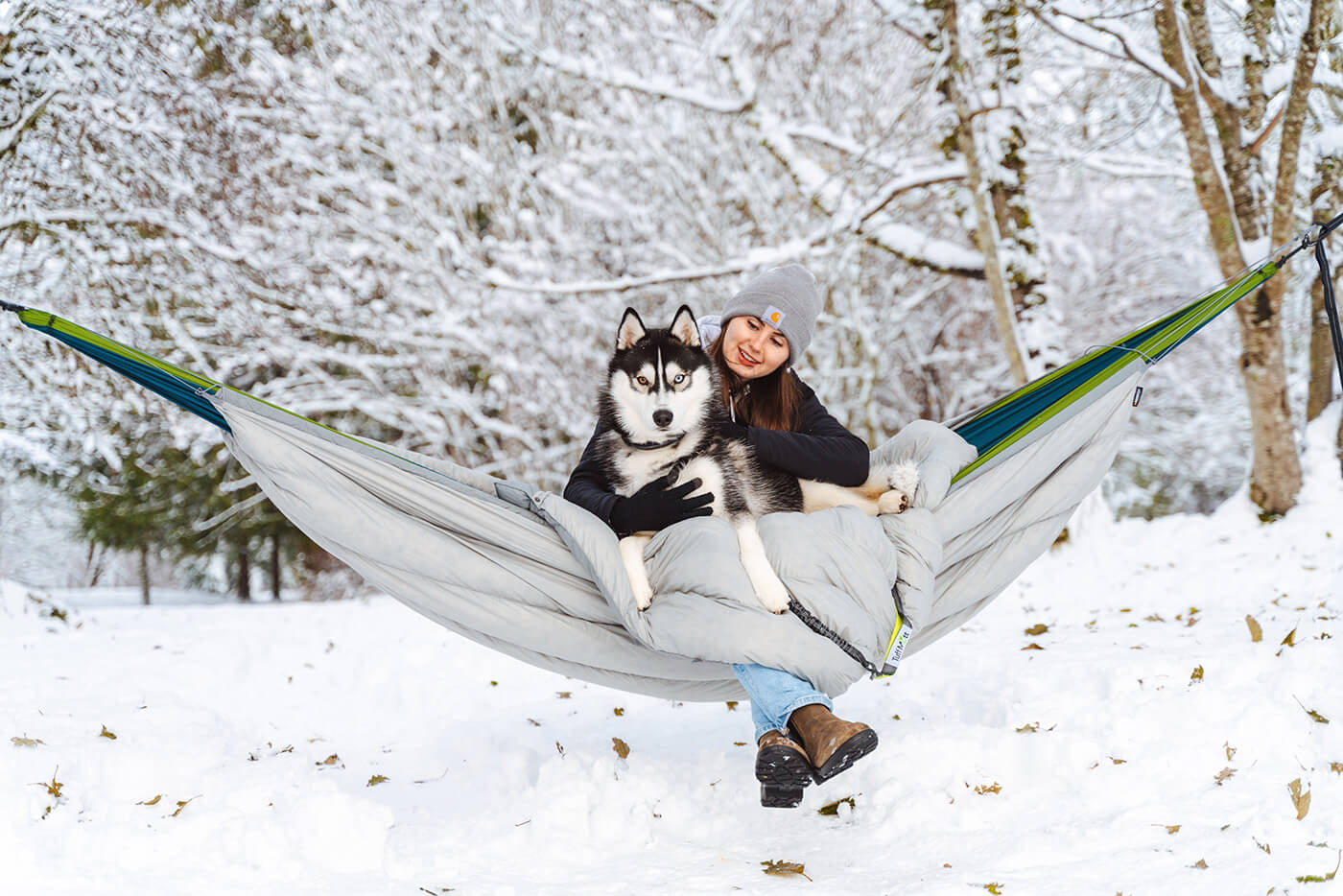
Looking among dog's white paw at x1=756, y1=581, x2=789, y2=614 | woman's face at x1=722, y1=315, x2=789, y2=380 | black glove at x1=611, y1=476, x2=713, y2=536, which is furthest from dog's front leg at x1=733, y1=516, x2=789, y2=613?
woman's face at x1=722, y1=315, x2=789, y2=380

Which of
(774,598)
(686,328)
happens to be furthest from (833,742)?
(686,328)

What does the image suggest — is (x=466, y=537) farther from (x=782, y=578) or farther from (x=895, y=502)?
(x=895, y=502)

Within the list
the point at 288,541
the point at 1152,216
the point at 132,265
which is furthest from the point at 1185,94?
the point at 288,541

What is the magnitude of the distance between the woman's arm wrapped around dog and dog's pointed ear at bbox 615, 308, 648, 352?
323 mm

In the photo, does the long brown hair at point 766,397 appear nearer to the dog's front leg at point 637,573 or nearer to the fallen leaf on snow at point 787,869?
the dog's front leg at point 637,573

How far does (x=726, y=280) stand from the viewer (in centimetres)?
781

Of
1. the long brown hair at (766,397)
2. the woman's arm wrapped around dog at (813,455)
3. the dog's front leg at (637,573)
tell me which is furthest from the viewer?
the long brown hair at (766,397)

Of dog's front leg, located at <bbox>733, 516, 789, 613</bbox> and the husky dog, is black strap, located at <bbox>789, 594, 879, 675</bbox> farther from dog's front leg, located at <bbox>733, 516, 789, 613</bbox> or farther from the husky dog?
the husky dog

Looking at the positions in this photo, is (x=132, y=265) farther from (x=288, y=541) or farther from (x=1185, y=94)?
(x=288, y=541)

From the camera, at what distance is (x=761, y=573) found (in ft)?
6.55

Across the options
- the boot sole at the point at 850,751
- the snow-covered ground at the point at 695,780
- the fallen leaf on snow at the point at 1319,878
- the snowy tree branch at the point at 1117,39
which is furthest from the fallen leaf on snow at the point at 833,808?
the snowy tree branch at the point at 1117,39

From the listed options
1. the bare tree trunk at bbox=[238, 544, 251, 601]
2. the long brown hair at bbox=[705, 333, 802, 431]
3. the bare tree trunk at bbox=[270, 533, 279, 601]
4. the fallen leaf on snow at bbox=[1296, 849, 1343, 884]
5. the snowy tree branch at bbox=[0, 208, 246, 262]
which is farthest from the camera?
the bare tree trunk at bbox=[238, 544, 251, 601]

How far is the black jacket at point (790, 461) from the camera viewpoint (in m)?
2.26

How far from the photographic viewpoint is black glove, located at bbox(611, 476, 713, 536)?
2.09 meters
